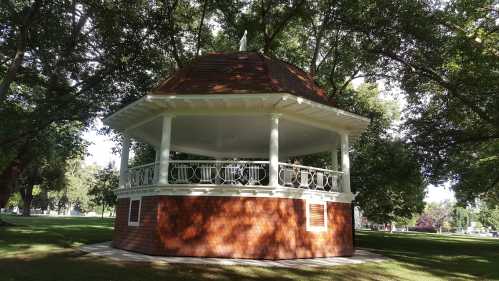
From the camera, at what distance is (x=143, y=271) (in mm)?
8961

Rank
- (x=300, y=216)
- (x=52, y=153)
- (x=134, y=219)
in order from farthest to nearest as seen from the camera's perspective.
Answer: (x=52, y=153)
(x=134, y=219)
(x=300, y=216)

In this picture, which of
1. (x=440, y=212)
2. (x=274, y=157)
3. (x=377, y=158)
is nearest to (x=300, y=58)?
(x=377, y=158)

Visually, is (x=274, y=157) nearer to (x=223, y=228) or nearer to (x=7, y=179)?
(x=223, y=228)

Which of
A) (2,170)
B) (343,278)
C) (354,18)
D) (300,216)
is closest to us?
(343,278)

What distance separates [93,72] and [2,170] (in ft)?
37.7

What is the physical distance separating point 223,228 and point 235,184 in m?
1.68

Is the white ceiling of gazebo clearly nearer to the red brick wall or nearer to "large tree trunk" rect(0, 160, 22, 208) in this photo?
the red brick wall

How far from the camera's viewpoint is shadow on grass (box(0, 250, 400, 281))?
829 centimetres

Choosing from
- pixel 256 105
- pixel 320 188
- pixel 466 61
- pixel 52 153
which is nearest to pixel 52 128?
pixel 52 153

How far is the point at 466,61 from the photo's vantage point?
16.6m

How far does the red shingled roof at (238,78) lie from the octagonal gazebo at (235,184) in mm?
40

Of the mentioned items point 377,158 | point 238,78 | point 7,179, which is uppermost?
point 238,78

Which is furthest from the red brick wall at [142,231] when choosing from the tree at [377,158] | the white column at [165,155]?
the tree at [377,158]

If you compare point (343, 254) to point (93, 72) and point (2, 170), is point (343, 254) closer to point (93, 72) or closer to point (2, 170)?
point (93, 72)
